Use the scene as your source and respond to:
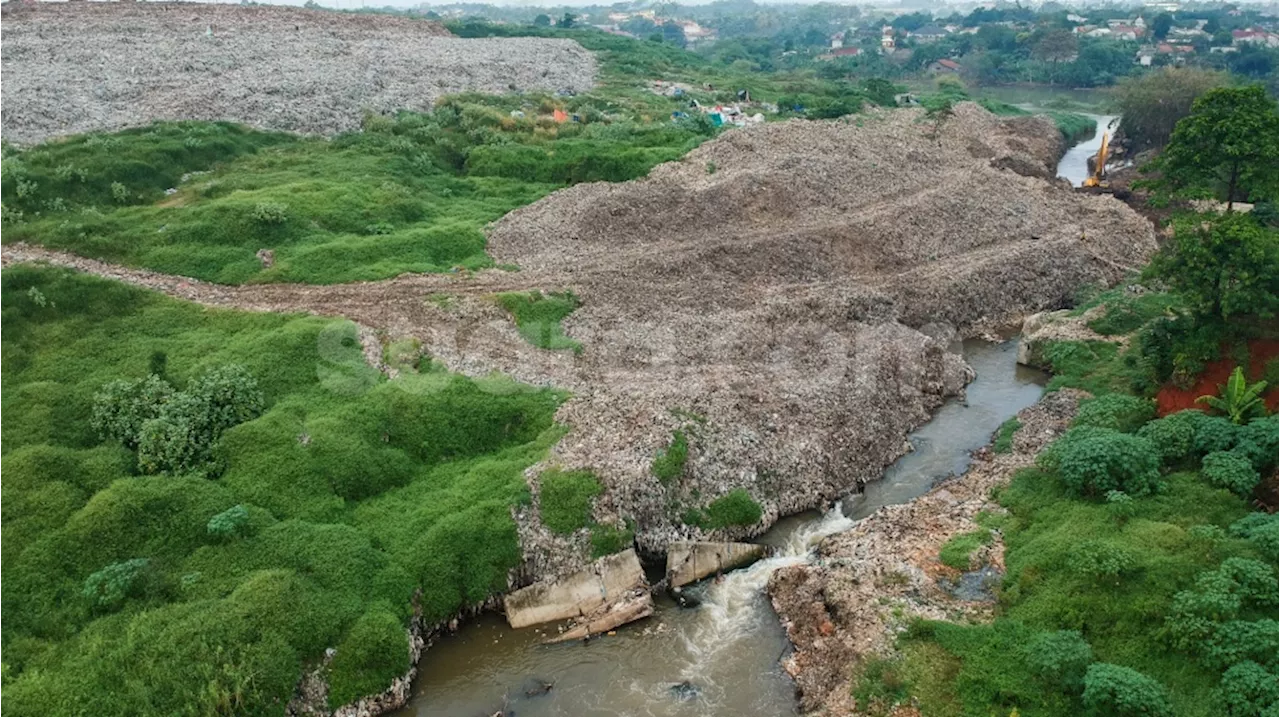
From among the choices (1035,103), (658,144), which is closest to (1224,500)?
(658,144)

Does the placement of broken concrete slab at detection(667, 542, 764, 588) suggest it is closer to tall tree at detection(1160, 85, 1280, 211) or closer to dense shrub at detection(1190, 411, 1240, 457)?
dense shrub at detection(1190, 411, 1240, 457)

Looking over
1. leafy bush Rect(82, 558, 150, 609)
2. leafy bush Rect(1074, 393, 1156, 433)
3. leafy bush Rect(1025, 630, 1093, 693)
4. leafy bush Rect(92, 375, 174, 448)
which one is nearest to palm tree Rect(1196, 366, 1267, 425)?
leafy bush Rect(1074, 393, 1156, 433)

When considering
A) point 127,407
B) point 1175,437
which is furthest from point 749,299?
point 127,407

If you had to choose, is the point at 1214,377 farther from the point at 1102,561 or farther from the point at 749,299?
the point at 749,299

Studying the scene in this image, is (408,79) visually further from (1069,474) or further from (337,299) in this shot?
(1069,474)

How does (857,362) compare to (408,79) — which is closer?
(857,362)
